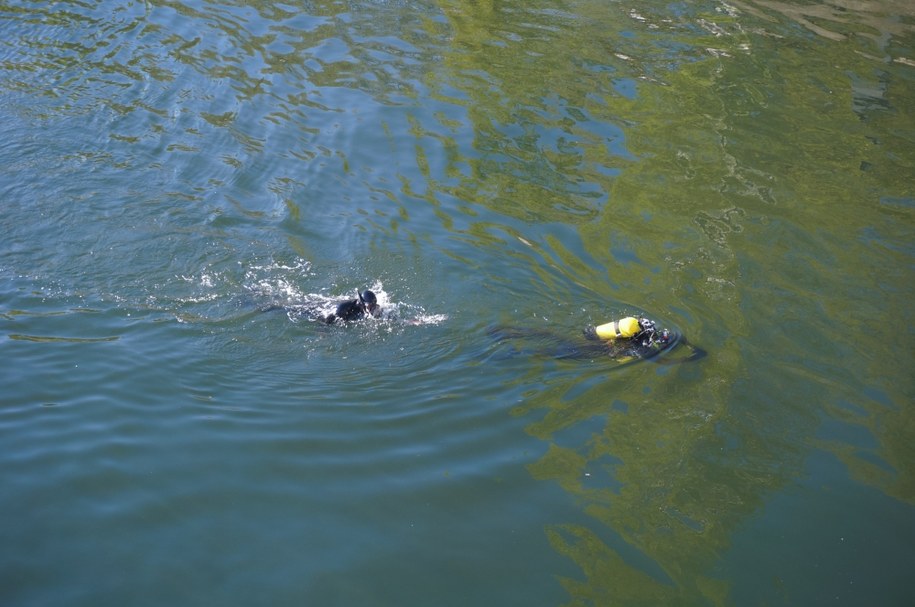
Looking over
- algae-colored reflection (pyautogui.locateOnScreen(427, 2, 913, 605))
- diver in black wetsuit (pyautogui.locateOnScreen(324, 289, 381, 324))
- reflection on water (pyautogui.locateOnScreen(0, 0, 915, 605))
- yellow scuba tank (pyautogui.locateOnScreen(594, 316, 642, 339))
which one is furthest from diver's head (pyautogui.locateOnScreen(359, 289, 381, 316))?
yellow scuba tank (pyautogui.locateOnScreen(594, 316, 642, 339))

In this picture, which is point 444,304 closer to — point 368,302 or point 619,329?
point 368,302

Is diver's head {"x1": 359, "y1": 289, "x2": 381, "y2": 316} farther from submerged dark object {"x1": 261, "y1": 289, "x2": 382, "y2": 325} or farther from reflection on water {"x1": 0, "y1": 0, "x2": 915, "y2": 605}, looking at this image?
reflection on water {"x1": 0, "y1": 0, "x2": 915, "y2": 605}

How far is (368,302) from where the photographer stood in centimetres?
702

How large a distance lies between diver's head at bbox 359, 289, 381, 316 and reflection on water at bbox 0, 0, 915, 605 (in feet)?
0.52

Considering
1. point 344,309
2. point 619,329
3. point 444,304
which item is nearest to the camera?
point 619,329

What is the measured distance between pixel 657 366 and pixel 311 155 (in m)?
5.00

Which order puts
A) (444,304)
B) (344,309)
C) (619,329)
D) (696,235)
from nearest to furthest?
(619,329) < (344,309) < (444,304) < (696,235)

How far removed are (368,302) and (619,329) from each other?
206 cm

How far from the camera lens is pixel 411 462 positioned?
5820mm

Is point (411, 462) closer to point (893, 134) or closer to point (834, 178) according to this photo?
point (834, 178)

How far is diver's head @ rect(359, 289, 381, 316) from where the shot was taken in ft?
22.9

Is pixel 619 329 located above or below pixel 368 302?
above

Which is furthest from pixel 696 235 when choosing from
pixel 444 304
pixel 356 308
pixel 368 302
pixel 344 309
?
pixel 344 309

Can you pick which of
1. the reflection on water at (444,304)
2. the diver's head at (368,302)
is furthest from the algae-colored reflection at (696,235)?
the diver's head at (368,302)
